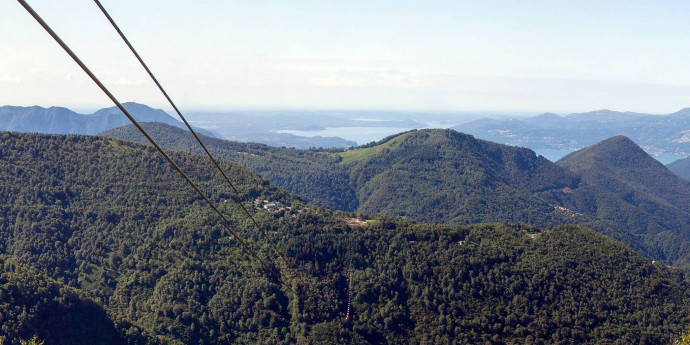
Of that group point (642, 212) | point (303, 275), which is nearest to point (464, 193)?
point (642, 212)

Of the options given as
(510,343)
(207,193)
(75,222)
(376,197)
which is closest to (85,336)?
(75,222)

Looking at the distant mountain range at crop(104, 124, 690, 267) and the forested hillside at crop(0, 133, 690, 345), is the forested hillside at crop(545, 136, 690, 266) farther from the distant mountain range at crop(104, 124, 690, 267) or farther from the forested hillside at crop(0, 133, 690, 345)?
the forested hillside at crop(0, 133, 690, 345)

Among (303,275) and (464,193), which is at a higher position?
(303,275)

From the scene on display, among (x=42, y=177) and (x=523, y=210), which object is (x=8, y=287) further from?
(x=523, y=210)

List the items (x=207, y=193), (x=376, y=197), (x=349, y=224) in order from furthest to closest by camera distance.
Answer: (x=376, y=197), (x=207, y=193), (x=349, y=224)

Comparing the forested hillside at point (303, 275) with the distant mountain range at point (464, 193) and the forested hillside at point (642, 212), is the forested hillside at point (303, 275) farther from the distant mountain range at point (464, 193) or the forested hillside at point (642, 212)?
the forested hillside at point (642, 212)

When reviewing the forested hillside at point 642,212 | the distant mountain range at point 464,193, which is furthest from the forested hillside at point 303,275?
the forested hillside at point 642,212

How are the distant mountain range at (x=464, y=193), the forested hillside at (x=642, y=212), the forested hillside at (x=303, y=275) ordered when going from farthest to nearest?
the distant mountain range at (x=464, y=193)
the forested hillside at (x=642, y=212)
the forested hillside at (x=303, y=275)

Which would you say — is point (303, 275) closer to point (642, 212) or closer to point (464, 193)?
point (464, 193)
